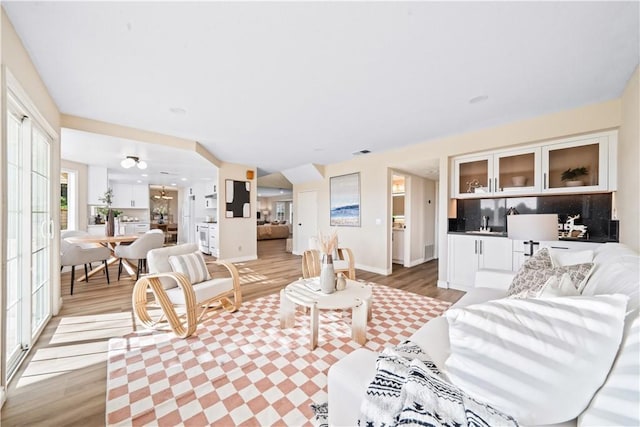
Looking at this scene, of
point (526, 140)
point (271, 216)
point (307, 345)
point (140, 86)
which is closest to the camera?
point (307, 345)

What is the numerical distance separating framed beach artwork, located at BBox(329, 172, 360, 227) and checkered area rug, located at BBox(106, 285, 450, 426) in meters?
2.78

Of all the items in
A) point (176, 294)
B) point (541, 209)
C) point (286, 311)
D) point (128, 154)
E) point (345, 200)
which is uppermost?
point (128, 154)

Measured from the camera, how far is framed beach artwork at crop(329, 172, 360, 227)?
206 inches

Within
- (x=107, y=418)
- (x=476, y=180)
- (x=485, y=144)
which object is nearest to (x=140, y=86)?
(x=107, y=418)

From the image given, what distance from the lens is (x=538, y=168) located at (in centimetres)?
312

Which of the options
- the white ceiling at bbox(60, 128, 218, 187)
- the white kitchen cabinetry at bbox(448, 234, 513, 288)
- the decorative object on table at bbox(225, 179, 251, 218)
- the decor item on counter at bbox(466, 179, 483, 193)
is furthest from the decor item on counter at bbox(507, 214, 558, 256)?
the decorative object on table at bbox(225, 179, 251, 218)

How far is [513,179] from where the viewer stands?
3334 millimetres

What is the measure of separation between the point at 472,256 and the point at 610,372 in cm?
309

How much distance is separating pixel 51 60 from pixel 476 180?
195 inches

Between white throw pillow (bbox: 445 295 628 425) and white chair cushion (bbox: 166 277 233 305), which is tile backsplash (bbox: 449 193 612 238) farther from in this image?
white chair cushion (bbox: 166 277 233 305)

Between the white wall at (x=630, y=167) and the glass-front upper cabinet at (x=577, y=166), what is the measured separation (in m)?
0.14

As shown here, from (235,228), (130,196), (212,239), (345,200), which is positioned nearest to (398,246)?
(345,200)

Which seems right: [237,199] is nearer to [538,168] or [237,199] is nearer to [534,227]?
[534,227]

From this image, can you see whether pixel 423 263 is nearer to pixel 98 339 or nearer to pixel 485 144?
pixel 485 144
